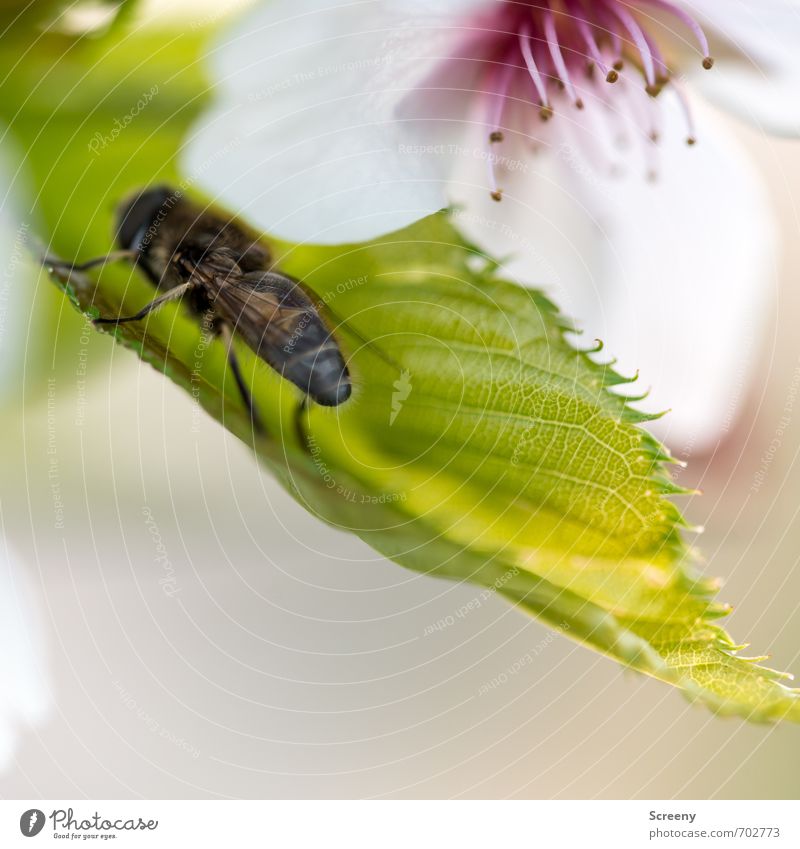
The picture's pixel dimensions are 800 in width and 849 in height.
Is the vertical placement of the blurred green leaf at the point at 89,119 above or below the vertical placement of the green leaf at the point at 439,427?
above

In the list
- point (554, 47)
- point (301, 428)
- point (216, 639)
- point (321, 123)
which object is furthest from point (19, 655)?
point (554, 47)

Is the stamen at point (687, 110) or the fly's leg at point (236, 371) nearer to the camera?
the fly's leg at point (236, 371)

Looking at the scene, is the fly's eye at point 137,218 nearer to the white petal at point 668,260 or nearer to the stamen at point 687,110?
the white petal at point 668,260

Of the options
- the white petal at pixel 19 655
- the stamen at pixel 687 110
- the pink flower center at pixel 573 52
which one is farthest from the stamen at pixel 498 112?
the white petal at pixel 19 655

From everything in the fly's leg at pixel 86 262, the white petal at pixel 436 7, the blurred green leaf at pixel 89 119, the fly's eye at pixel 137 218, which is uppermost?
the white petal at pixel 436 7
